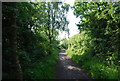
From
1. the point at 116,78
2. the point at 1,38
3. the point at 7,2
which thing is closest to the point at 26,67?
the point at 1,38

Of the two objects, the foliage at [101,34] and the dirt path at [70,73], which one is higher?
the foliage at [101,34]

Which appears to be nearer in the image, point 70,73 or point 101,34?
point 70,73

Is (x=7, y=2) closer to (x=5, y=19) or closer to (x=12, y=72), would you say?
(x=5, y=19)

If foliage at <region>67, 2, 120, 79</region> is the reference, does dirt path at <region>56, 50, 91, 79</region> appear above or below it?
below

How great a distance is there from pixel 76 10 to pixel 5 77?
1004 cm

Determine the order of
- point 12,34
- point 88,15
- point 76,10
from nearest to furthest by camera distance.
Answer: point 12,34 < point 88,15 < point 76,10

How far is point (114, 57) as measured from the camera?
6.81m

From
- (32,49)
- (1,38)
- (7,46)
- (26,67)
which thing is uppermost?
(1,38)

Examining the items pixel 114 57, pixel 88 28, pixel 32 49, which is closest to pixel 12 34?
pixel 32 49

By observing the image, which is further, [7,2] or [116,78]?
[116,78]

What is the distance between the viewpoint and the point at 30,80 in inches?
195

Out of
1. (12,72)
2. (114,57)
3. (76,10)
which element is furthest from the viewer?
(76,10)

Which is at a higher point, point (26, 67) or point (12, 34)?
point (12, 34)

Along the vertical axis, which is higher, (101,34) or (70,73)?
(101,34)
